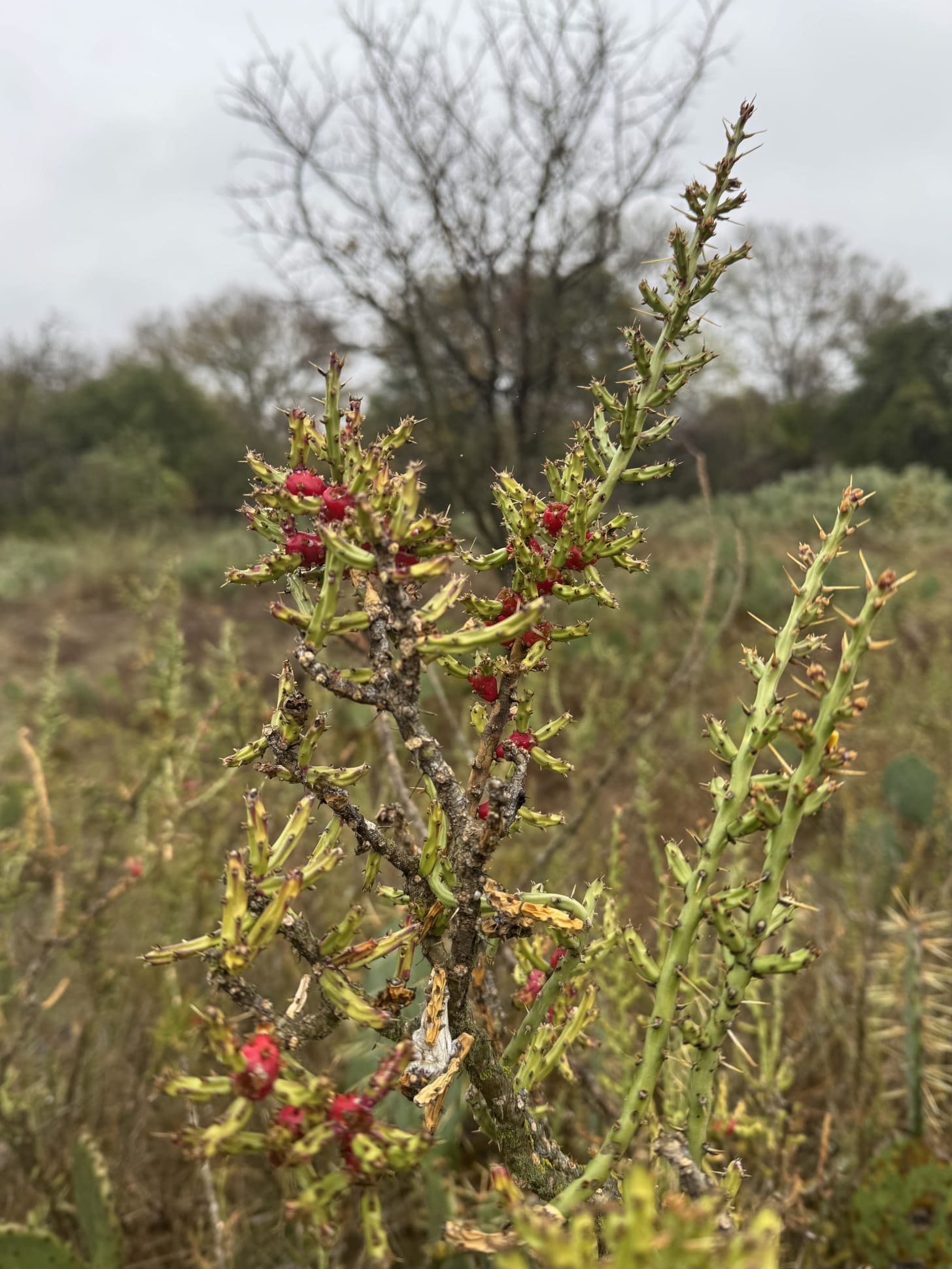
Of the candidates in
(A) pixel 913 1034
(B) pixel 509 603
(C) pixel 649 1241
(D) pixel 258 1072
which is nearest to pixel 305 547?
(B) pixel 509 603

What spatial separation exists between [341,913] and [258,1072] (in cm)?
226

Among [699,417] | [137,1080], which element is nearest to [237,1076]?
[137,1080]

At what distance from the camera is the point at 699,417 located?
1694cm

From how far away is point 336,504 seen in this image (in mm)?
594

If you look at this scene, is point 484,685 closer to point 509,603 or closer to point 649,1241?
point 509,603

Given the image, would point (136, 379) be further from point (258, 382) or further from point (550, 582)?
point (550, 582)

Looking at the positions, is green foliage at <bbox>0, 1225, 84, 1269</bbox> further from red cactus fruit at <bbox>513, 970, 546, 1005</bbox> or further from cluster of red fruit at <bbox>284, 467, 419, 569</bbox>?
cluster of red fruit at <bbox>284, 467, 419, 569</bbox>

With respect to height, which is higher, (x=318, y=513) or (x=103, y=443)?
(x=103, y=443)

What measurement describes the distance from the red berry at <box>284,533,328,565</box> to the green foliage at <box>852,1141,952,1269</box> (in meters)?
1.74

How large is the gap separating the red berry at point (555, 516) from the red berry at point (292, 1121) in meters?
0.45

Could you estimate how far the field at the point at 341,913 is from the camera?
66.0 inches

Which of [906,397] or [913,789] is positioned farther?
[906,397]

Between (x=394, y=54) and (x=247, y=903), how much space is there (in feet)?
21.5

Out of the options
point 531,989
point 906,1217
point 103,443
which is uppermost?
point 103,443
